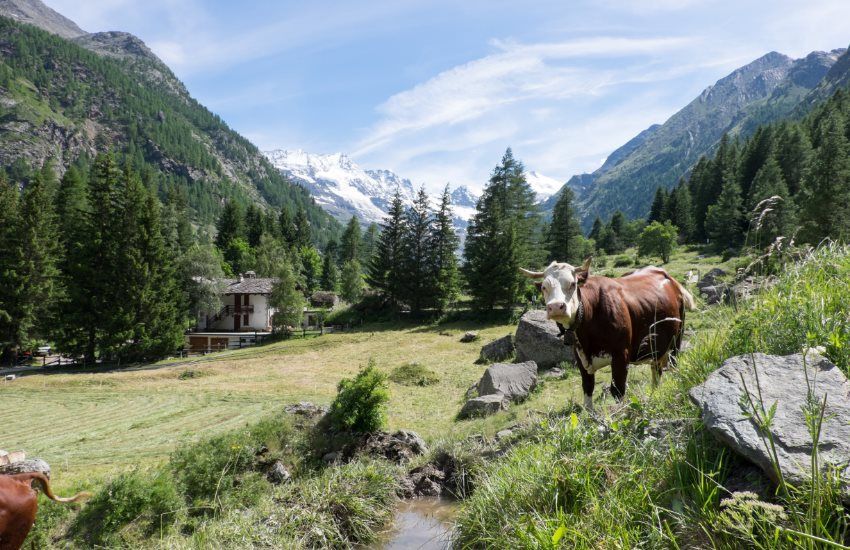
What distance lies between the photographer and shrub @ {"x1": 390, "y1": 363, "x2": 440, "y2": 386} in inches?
902

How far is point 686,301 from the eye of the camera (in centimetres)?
763

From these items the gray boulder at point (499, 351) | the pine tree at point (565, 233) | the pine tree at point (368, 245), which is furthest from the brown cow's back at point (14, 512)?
the pine tree at point (368, 245)

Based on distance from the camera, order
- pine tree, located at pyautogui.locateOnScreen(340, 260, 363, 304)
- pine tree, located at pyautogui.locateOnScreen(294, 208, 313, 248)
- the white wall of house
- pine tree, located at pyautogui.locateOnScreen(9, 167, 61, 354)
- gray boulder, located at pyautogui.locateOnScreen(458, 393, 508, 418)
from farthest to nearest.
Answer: pine tree, located at pyautogui.locateOnScreen(294, 208, 313, 248) → pine tree, located at pyautogui.locateOnScreen(340, 260, 363, 304) → the white wall of house → pine tree, located at pyautogui.locateOnScreen(9, 167, 61, 354) → gray boulder, located at pyautogui.locateOnScreen(458, 393, 508, 418)

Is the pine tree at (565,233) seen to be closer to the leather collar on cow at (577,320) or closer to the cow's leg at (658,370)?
the cow's leg at (658,370)

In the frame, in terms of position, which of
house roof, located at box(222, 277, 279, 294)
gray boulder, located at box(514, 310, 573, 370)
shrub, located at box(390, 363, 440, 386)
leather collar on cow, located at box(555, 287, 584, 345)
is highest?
house roof, located at box(222, 277, 279, 294)

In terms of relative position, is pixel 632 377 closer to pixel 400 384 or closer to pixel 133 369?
pixel 400 384

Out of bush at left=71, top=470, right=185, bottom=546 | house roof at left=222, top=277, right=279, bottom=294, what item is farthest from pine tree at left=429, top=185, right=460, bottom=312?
bush at left=71, top=470, right=185, bottom=546

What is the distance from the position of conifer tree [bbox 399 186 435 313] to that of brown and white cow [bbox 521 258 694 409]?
155 feet

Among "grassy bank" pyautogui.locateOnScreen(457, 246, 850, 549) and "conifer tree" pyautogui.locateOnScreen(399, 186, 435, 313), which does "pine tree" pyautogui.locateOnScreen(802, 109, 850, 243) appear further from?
"conifer tree" pyautogui.locateOnScreen(399, 186, 435, 313)

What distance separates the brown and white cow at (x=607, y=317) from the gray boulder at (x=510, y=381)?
776 cm

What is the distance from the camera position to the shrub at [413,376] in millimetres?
22906

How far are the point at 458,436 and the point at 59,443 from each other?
13.3 meters

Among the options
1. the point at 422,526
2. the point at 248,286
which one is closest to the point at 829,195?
the point at 422,526

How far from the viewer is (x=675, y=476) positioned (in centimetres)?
314
